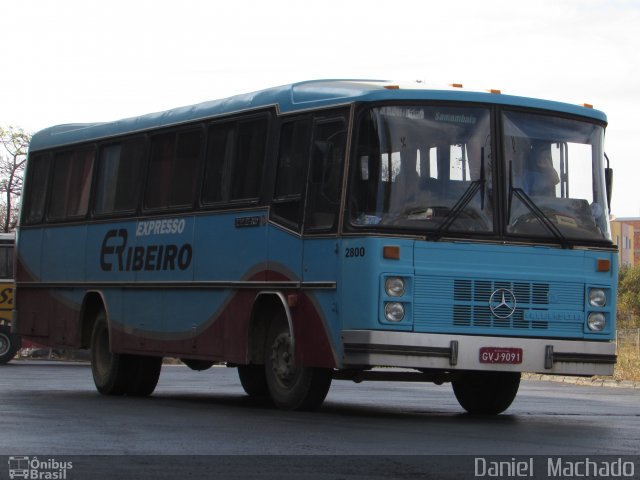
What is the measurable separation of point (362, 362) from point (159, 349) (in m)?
4.69

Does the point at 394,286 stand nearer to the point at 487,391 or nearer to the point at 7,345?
the point at 487,391

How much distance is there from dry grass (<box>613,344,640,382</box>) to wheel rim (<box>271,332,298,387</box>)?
11940mm

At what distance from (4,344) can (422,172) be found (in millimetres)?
22849

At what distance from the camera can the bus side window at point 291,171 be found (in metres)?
15.8

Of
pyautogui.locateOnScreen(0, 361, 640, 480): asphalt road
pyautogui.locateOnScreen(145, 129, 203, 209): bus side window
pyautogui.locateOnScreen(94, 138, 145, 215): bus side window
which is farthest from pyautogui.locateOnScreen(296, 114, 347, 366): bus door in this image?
pyautogui.locateOnScreen(94, 138, 145, 215): bus side window

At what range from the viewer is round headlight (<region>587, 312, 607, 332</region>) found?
15.5m

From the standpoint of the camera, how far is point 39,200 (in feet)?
72.4

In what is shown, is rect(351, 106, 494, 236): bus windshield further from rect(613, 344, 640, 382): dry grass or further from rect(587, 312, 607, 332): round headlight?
rect(613, 344, 640, 382): dry grass

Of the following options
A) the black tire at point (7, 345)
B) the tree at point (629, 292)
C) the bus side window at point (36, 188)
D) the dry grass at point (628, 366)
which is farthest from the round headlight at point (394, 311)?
the tree at point (629, 292)

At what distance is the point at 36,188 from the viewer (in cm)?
2220

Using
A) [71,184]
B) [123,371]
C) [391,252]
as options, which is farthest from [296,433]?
[71,184]

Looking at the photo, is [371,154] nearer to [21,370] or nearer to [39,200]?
[39,200]

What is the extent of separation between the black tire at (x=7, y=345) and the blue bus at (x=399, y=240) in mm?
18637

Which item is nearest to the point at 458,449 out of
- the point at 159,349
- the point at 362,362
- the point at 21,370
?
the point at 362,362
